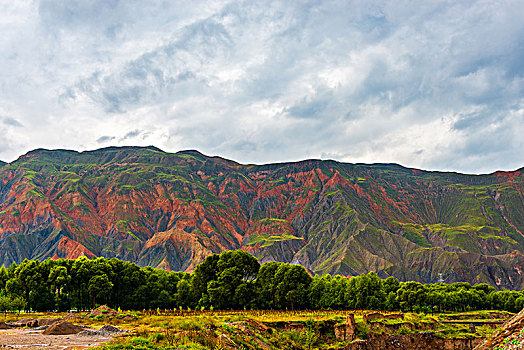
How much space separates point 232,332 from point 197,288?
189ft

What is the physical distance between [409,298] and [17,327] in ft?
280

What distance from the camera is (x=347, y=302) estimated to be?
3708 inches

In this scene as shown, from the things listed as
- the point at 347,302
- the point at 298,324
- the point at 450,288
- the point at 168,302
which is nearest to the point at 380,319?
the point at 298,324

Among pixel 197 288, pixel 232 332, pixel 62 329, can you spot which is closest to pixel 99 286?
pixel 197 288

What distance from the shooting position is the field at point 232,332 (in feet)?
85.3

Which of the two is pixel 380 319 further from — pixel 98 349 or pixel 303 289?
pixel 98 349

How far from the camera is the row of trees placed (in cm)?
7444

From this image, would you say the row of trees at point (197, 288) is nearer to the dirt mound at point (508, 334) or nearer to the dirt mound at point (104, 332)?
the dirt mound at point (104, 332)

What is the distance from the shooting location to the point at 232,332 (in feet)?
105

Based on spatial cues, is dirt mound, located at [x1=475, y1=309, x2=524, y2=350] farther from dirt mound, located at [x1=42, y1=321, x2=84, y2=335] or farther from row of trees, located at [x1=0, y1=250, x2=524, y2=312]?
row of trees, located at [x1=0, y1=250, x2=524, y2=312]

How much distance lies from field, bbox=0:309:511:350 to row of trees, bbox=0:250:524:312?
17.9 metres

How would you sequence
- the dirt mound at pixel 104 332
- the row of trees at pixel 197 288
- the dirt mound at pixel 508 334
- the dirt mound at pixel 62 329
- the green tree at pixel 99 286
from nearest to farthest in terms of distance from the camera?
1. the dirt mound at pixel 508 334
2. the dirt mound at pixel 104 332
3. the dirt mound at pixel 62 329
4. the row of trees at pixel 197 288
5. the green tree at pixel 99 286

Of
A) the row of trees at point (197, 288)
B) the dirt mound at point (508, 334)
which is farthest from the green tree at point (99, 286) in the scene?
the dirt mound at point (508, 334)

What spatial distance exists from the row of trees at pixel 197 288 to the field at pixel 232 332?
17.9m
